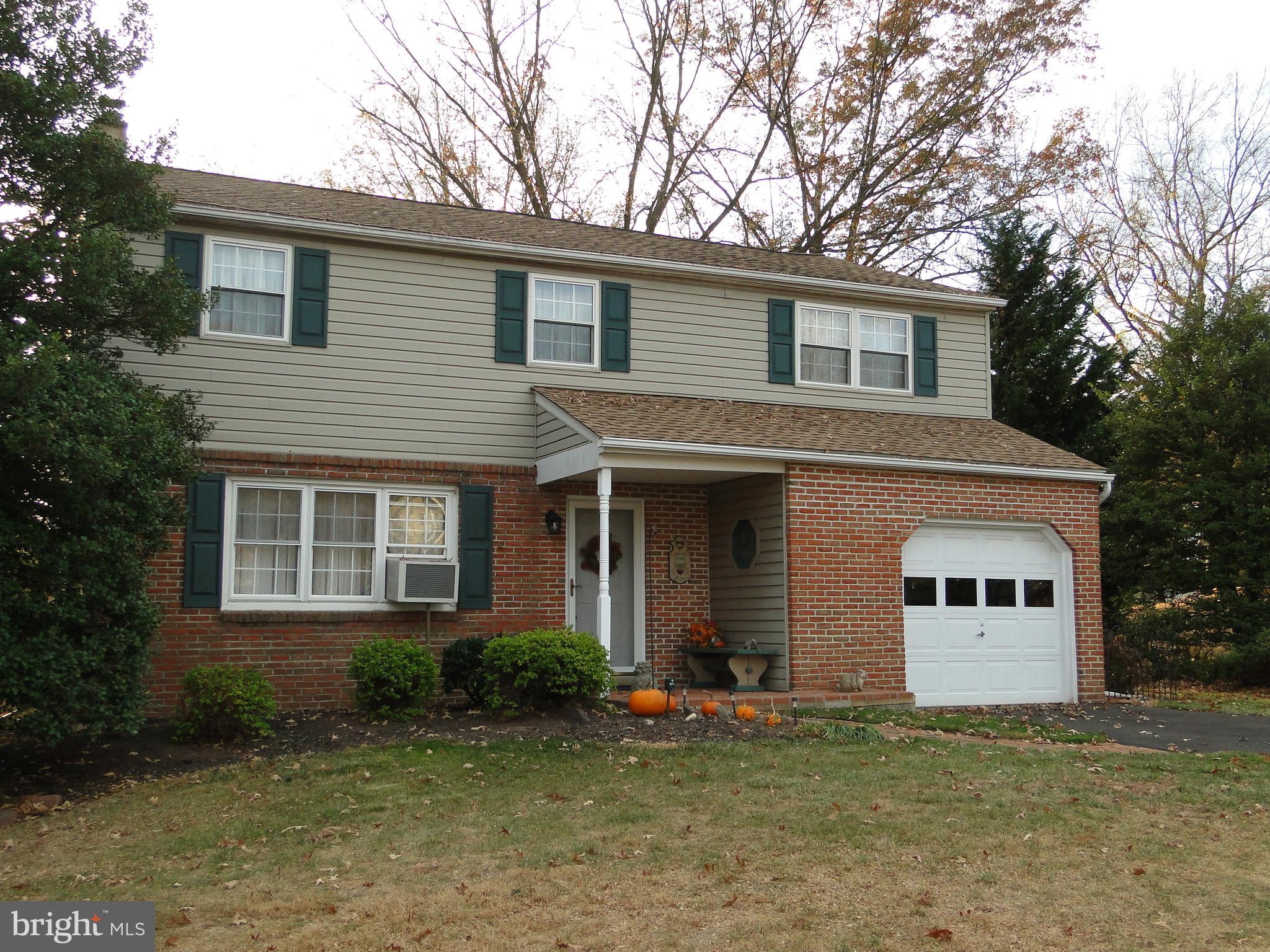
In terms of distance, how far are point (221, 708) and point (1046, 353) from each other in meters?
15.6

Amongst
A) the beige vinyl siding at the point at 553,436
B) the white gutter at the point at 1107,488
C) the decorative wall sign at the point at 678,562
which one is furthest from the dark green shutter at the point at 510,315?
the white gutter at the point at 1107,488

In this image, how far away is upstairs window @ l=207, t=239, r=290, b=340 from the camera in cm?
1237

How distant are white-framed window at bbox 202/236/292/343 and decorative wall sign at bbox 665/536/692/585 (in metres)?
5.11

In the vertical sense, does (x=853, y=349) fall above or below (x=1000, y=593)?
above

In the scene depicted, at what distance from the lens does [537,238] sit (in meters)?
→ 14.3

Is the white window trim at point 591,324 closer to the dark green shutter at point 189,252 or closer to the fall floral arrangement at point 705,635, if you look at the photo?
the fall floral arrangement at point 705,635

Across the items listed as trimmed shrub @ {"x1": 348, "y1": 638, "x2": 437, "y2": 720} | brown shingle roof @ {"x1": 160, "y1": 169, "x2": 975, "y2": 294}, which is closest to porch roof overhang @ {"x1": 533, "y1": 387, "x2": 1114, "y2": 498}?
brown shingle roof @ {"x1": 160, "y1": 169, "x2": 975, "y2": 294}

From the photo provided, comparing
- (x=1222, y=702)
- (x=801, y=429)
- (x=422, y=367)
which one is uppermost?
(x=422, y=367)

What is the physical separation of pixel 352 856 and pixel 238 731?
12.5 feet

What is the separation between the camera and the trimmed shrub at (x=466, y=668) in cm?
1134

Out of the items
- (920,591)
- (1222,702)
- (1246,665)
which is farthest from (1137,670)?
(920,591)

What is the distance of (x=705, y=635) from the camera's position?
44.5 feet

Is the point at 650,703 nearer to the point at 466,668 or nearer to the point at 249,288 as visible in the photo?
the point at 466,668

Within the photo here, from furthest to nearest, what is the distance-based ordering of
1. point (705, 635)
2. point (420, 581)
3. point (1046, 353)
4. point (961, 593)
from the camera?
1. point (1046, 353)
2. point (961, 593)
3. point (705, 635)
4. point (420, 581)
